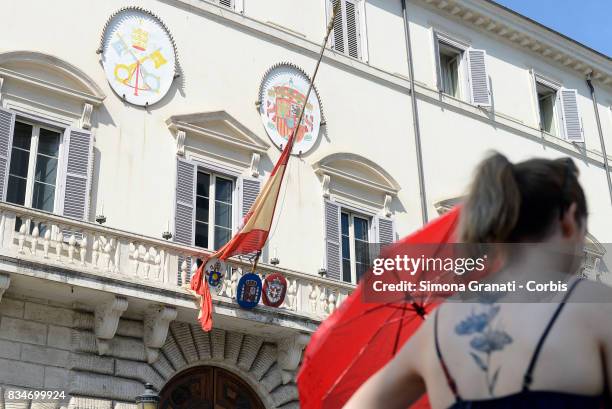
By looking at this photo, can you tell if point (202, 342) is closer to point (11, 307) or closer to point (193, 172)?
point (193, 172)

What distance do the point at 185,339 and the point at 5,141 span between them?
3556mm

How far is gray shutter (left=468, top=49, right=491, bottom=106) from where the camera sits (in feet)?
61.4

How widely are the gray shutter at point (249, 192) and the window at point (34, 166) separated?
2.92 meters

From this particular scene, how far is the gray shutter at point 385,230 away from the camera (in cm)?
1549

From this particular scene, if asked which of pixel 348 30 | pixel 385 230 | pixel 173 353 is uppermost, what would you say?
pixel 348 30

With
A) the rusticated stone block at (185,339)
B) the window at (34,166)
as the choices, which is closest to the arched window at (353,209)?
the rusticated stone block at (185,339)

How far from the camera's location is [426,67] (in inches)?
715

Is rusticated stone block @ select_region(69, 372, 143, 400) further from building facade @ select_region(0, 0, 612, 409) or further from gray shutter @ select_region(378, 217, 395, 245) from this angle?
gray shutter @ select_region(378, 217, 395, 245)

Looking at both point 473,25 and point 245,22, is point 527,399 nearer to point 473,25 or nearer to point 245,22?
point 245,22

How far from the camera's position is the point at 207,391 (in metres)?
12.6

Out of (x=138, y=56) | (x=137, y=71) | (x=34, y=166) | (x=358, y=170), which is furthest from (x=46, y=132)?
(x=358, y=170)

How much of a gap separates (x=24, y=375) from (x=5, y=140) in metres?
3.06

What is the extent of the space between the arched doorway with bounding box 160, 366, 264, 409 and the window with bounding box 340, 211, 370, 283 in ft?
8.99

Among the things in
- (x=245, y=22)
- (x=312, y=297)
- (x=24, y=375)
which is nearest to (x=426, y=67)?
(x=245, y=22)
